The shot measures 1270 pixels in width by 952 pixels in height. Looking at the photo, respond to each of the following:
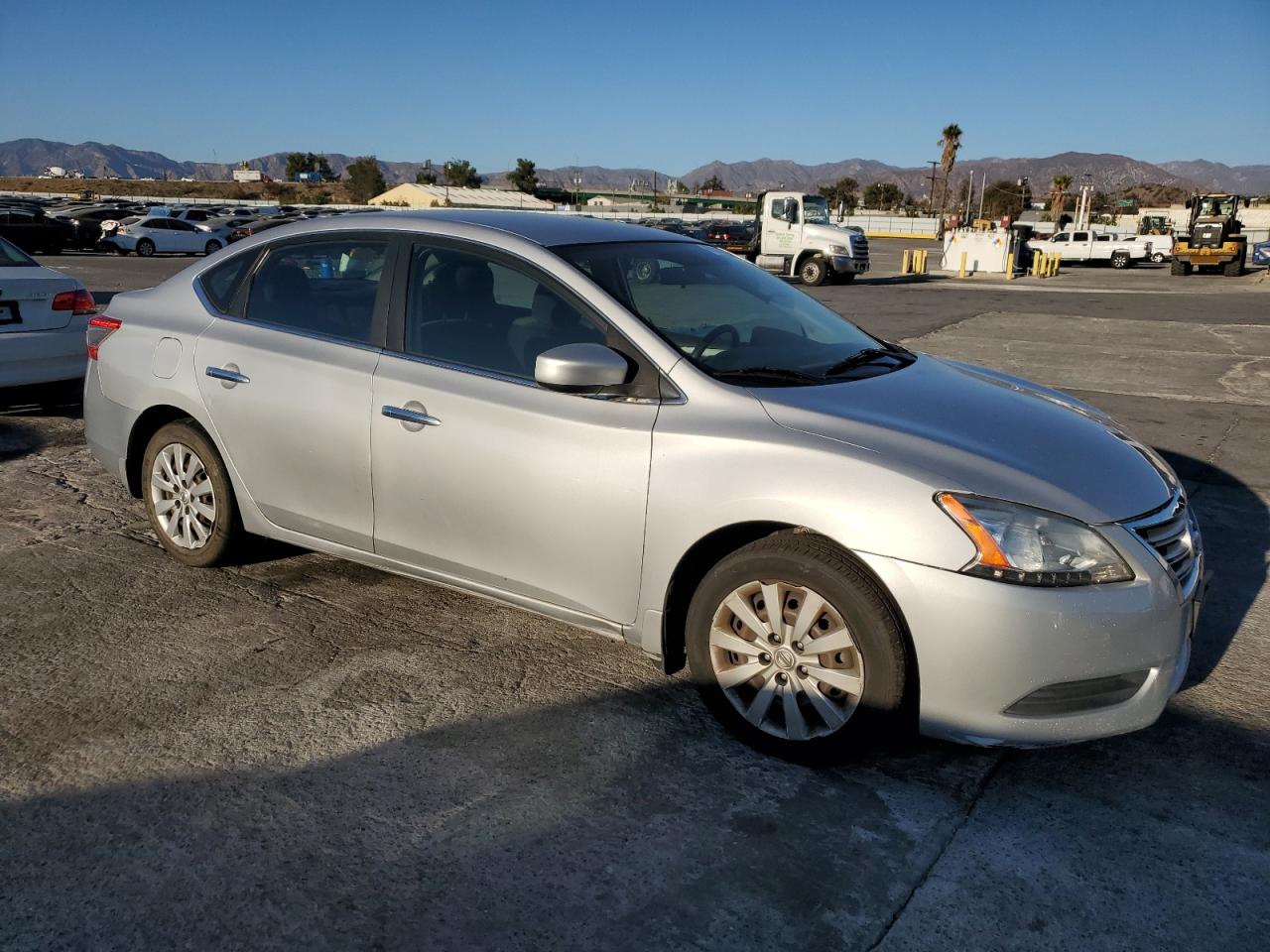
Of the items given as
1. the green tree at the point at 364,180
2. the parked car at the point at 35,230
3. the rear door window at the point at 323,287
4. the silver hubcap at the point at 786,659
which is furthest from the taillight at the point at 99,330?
the green tree at the point at 364,180

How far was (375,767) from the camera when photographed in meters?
3.20

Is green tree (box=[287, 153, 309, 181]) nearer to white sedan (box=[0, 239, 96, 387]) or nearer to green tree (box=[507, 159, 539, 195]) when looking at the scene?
green tree (box=[507, 159, 539, 195])

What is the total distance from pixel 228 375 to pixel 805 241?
25857 mm

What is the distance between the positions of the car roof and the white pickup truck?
40895 mm

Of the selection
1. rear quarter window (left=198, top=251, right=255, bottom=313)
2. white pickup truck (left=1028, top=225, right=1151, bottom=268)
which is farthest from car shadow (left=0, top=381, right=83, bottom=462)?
white pickup truck (left=1028, top=225, right=1151, bottom=268)

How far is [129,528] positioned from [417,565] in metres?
2.30

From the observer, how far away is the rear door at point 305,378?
13.3 feet

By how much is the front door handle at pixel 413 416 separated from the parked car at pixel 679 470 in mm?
11

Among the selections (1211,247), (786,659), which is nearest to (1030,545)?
(786,659)

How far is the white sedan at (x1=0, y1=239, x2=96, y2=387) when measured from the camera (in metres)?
7.54

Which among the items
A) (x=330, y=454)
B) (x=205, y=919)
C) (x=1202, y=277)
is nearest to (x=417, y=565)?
(x=330, y=454)

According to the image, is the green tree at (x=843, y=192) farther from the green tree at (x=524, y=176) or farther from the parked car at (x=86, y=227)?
the parked car at (x=86, y=227)

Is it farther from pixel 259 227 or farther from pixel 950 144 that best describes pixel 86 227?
pixel 950 144

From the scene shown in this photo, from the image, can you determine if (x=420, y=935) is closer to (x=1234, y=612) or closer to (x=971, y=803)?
(x=971, y=803)
